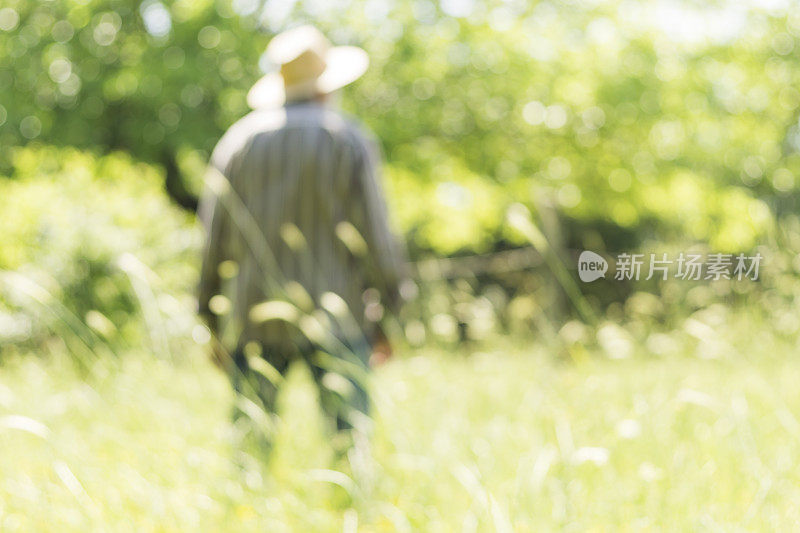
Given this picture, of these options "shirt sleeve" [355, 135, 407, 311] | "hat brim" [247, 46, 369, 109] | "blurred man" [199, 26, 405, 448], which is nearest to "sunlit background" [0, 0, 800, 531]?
"blurred man" [199, 26, 405, 448]

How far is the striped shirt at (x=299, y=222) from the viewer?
221 centimetres

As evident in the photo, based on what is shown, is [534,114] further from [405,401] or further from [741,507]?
[741,507]

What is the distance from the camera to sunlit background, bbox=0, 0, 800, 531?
1.96 m

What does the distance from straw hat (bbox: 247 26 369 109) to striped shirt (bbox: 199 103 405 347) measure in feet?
0.18

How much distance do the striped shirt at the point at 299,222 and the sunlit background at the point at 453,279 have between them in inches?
8.6

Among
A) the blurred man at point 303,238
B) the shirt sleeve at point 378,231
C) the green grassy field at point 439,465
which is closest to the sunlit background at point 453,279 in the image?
the green grassy field at point 439,465

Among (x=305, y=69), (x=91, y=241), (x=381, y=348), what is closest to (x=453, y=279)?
(x=91, y=241)

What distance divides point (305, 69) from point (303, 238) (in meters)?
0.46

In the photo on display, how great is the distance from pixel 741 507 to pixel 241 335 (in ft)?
4.26

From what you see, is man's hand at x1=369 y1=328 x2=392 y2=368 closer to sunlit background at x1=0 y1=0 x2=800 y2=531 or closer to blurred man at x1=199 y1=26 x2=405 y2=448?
blurred man at x1=199 y1=26 x2=405 y2=448

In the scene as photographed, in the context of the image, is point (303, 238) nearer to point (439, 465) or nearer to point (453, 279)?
point (439, 465)

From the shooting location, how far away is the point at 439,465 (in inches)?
85.0

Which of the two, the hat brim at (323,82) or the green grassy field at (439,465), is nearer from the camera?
the green grassy field at (439,465)

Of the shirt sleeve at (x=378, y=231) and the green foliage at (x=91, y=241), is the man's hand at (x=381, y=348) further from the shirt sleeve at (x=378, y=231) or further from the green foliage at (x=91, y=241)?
the green foliage at (x=91, y=241)
